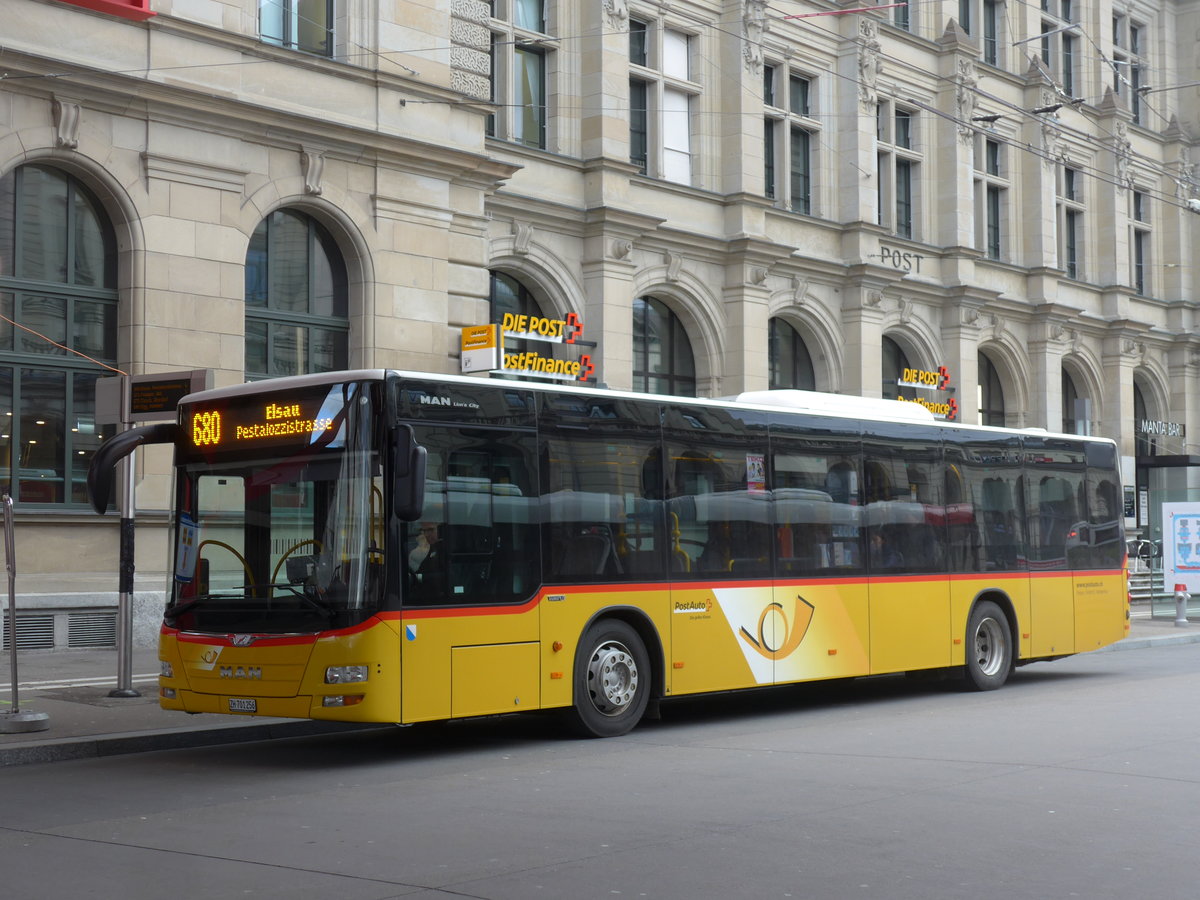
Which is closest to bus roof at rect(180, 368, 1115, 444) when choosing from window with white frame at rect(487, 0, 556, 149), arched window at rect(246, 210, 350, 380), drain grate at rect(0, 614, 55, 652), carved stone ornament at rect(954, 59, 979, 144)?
drain grate at rect(0, 614, 55, 652)

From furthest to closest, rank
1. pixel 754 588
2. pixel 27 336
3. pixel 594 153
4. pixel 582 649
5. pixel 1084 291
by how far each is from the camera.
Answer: pixel 1084 291 → pixel 594 153 → pixel 27 336 → pixel 754 588 → pixel 582 649

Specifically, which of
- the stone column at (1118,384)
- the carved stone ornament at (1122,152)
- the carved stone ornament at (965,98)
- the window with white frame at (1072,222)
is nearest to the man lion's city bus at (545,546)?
the carved stone ornament at (965,98)

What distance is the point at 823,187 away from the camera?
33.2 m

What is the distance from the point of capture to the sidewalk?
11.4 m

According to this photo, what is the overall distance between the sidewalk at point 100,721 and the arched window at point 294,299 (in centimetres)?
558

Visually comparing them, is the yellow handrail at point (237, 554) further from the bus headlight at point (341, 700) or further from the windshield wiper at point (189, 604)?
the bus headlight at point (341, 700)

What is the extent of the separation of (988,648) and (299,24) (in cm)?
1286

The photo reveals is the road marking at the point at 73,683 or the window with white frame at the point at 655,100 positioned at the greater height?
the window with white frame at the point at 655,100

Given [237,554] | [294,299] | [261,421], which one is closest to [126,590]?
[237,554]

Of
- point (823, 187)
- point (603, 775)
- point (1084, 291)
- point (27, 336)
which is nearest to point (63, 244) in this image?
point (27, 336)

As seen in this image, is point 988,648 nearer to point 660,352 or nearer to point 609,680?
point 609,680

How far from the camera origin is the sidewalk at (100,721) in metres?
11.4

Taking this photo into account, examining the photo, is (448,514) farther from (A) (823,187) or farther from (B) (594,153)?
(A) (823,187)

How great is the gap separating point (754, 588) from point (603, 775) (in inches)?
160
